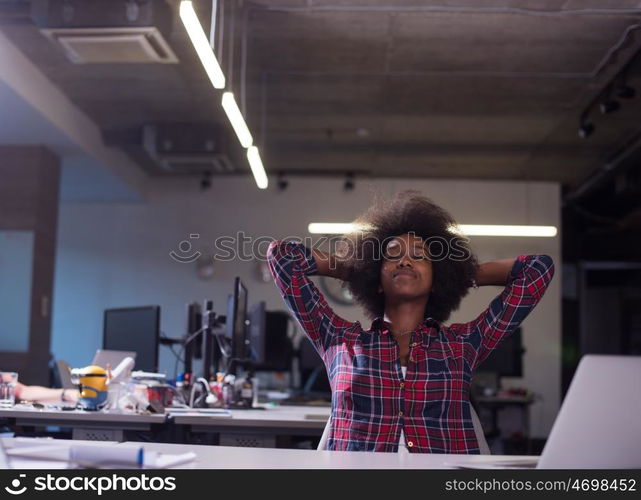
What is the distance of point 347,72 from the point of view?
249 inches

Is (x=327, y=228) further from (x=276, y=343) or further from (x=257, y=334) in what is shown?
(x=257, y=334)

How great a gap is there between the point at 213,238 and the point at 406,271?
7.56m

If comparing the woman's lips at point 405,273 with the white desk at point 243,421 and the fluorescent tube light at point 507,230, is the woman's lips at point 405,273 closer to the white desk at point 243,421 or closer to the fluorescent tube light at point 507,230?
the white desk at point 243,421

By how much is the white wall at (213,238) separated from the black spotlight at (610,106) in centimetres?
315

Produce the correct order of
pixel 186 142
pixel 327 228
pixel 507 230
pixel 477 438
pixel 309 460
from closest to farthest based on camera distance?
pixel 309 460
pixel 477 438
pixel 186 142
pixel 507 230
pixel 327 228

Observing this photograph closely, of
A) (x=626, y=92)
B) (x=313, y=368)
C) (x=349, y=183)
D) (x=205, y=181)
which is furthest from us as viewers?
(x=205, y=181)

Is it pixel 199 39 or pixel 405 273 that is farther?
pixel 199 39

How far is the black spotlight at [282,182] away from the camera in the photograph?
31.7 ft

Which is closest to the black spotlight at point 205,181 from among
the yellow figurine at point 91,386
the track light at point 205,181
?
the track light at point 205,181

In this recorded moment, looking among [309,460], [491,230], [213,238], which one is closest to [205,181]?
[213,238]

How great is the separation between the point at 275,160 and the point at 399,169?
4.66 feet

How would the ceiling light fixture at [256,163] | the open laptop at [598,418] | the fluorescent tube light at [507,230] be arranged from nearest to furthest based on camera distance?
the open laptop at [598,418]
the ceiling light fixture at [256,163]
the fluorescent tube light at [507,230]

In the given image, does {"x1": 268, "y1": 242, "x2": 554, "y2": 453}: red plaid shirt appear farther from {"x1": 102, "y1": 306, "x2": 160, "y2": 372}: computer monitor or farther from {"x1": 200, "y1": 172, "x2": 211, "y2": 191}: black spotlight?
{"x1": 200, "y1": 172, "x2": 211, "y2": 191}: black spotlight

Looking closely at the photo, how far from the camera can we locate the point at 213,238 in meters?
9.80
